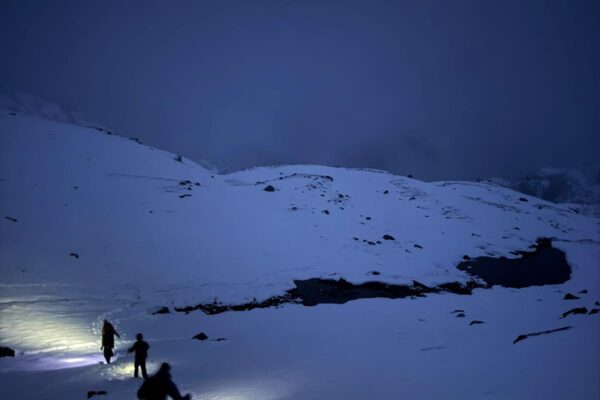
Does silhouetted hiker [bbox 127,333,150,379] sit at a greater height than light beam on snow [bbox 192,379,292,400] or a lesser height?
greater

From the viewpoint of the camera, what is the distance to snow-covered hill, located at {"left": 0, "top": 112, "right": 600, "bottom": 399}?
11.5 m

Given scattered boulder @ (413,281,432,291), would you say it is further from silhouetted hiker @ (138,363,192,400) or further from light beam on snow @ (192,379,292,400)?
silhouetted hiker @ (138,363,192,400)

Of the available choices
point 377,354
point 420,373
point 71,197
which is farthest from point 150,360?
point 71,197

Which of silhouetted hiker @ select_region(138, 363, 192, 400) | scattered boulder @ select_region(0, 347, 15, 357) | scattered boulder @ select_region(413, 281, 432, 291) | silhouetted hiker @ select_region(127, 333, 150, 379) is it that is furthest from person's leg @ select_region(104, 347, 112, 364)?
scattered boulder @ select_region(413, 281, 432, 291)

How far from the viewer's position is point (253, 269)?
29172 mm

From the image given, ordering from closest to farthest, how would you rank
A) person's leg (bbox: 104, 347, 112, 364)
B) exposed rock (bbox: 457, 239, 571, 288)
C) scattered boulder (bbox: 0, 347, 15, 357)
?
person's leg (bbox: 104, 347, 112, 364), scattered boulder (bbox: 0, 347, 15, 357), exposed rock (bbox: 457, 239, 571, 288)

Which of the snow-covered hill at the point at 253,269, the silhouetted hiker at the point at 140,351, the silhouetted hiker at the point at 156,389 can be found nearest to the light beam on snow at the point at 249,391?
the snow-covered hill at the point at 253,269

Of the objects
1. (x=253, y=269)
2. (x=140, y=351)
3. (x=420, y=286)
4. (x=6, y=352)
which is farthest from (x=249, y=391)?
(x=420, y=286)

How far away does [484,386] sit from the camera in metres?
9.19

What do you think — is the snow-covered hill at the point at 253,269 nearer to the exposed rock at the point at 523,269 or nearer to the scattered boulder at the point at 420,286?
the scattered boulder at the point at 420,286

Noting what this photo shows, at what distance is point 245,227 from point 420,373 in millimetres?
28572

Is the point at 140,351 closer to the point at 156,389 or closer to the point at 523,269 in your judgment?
the point at 156,389

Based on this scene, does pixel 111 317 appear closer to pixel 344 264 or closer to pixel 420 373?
pixel 420 373

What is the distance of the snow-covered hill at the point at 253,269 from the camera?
11.5 meters
